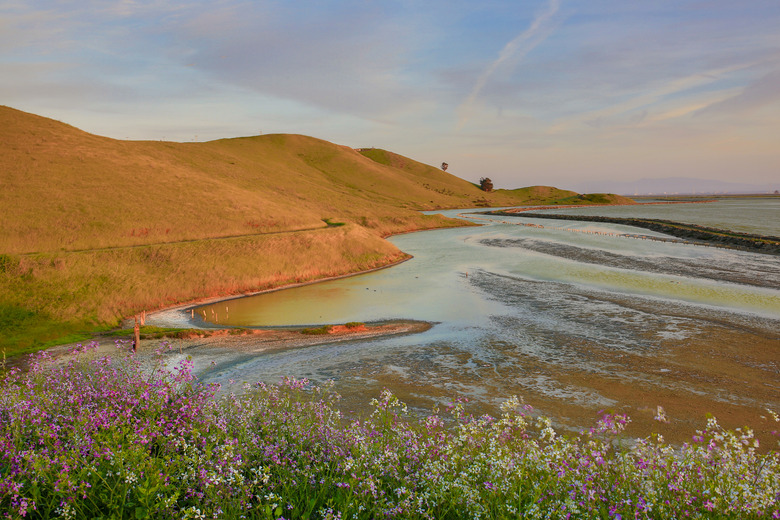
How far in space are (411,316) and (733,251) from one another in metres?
57.4

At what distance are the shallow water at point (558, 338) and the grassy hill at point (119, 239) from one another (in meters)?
5.11

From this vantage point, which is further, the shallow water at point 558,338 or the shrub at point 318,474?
the shallow water at point 558,338

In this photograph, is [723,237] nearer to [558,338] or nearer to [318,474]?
[558,338]

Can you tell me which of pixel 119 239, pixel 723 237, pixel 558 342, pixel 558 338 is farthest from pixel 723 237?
pixel 119 239

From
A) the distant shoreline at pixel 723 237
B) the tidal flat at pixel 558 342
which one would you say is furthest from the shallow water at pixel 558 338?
the distant shoreline at pixel 723 237

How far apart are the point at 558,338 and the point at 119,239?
43.7m

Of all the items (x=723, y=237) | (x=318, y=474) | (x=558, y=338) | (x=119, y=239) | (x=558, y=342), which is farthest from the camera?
(x=723, y=237)

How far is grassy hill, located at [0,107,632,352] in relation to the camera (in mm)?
32125

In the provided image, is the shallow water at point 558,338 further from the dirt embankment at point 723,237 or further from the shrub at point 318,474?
the dirt embankment at point 723,237

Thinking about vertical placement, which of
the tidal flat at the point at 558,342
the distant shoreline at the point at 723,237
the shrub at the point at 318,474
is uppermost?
the distant shoreline at the point at 723,237

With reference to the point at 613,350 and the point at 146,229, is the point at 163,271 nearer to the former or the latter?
the point at 146,229

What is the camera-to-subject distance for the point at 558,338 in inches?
1029

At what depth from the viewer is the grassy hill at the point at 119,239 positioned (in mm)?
32125

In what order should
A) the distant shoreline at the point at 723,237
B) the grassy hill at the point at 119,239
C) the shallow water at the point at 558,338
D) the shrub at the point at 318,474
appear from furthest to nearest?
the distant shoreline at the point at 723,237 → the grassy hill at the point at 119,239 → the shallow water at the point at 558,338 → the shrub at the point at 318,474
